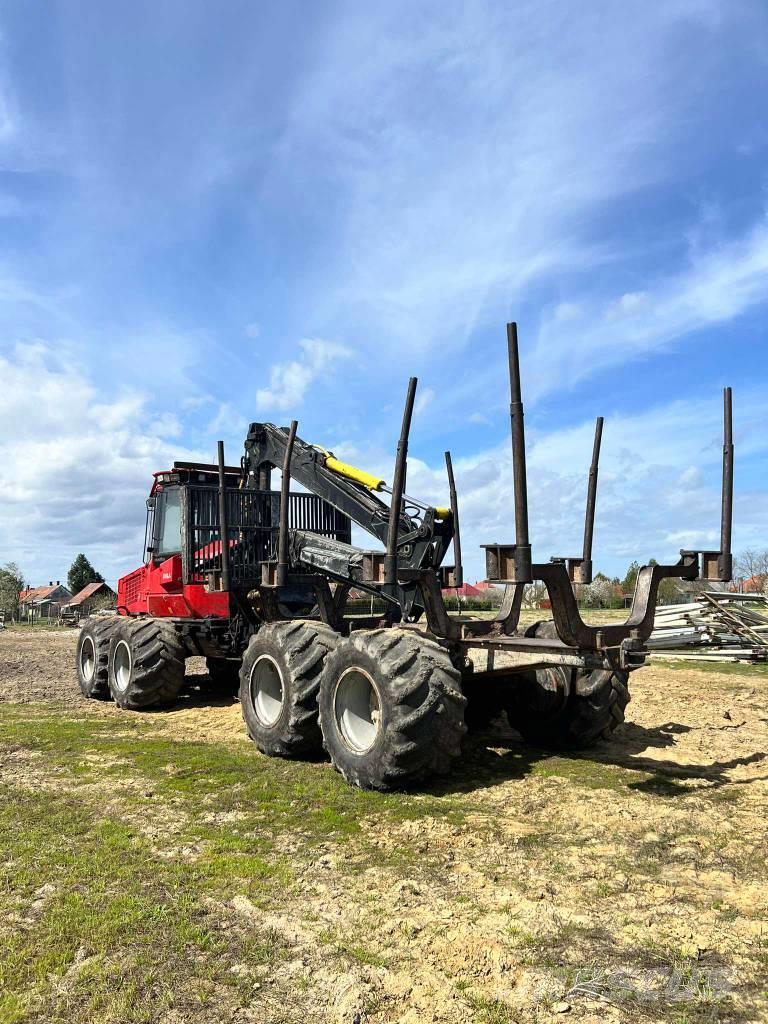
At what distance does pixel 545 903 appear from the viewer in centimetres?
407

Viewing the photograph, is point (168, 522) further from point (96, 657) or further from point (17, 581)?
point (17, 581)

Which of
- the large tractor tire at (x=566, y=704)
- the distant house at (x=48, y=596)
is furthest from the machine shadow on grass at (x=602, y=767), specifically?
the distant house at (x=48, y=596)

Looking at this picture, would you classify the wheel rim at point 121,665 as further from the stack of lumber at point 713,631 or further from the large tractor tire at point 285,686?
the stack of lumber at point 713,631

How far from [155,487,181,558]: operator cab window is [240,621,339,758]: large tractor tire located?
3.77m

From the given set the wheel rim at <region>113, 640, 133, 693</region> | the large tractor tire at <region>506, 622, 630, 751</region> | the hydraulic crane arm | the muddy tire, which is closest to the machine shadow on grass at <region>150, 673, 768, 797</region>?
the large tractor tire at <region>506, 622, 630, 751</region>

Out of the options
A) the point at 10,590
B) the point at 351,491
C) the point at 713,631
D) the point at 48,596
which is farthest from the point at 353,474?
the point at 48,596

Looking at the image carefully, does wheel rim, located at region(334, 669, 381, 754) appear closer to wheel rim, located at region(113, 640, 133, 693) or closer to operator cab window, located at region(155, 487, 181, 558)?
operator cab window, located at region(155, 487, 181, 558)

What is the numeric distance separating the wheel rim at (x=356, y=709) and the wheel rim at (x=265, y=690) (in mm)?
1336

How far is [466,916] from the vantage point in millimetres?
3932

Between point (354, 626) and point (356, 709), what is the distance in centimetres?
385

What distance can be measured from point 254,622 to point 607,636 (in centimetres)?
628

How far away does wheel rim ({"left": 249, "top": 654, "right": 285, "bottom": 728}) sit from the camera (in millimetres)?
8008

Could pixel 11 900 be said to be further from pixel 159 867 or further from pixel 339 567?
pixel 339 567

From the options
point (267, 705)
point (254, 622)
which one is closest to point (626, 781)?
point (267, 705)
